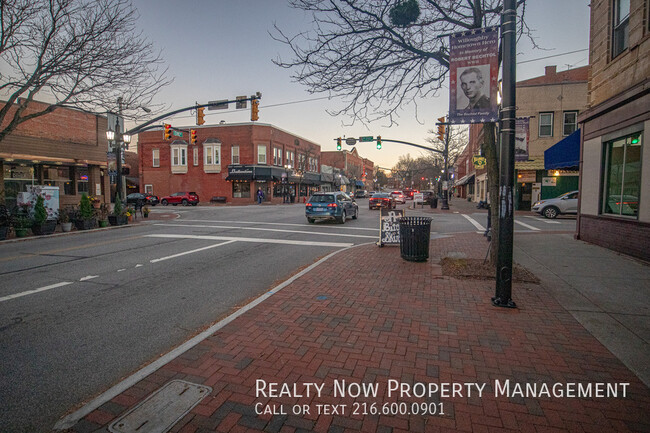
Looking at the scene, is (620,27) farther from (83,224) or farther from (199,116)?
(83,224)

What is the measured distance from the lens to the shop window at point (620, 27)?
8.89 m

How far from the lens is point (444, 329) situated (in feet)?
13.9

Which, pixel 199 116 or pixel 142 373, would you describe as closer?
pixel 142 373

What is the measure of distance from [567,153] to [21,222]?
65.0 ft

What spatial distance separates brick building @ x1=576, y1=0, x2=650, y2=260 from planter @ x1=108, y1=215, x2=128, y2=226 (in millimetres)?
19233

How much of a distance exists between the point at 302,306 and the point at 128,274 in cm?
436

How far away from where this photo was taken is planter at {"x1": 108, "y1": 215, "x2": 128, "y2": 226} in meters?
17.3

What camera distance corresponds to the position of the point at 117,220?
17.4 meters

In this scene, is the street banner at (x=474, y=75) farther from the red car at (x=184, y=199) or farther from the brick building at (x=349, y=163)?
the brick building at (x=349, y=163)

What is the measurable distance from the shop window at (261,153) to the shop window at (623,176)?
37292 mm

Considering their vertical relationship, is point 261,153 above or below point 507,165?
above

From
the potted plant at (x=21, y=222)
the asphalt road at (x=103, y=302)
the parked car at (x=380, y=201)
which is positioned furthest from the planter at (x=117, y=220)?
the parked car at (x=380, y=201)

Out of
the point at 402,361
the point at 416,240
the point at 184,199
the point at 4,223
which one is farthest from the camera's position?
the point at 184,199

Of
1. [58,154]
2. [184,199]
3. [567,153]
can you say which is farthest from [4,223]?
[184,199]
